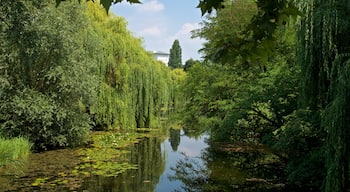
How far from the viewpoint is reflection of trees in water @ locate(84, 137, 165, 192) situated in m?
7.00

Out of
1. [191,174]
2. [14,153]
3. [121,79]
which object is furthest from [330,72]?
[121,79]

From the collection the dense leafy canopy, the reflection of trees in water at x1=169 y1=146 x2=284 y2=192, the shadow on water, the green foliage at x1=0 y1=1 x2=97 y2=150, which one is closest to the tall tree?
the dense leafy canopy

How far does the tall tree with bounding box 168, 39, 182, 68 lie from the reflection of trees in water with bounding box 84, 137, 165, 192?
41078 mm

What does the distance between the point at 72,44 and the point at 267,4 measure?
9.30 meters

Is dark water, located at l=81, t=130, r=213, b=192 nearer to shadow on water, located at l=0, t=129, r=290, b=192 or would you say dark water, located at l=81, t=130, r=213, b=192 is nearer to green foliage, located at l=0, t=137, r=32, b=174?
shadow on water, located at l=0, t=129, r=290, b=192

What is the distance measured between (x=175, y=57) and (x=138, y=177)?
4636cm

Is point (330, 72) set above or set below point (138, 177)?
above

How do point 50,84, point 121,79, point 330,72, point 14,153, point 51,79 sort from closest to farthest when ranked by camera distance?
1. point 330,72
2. point 14,153
3. point 51,79
4. point 50,84
5. point 121,79

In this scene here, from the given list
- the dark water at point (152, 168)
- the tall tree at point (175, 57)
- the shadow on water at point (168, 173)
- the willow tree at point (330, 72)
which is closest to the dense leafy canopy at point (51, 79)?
the shadow on water at point (168, 173)

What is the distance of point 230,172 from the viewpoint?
838 centimetres

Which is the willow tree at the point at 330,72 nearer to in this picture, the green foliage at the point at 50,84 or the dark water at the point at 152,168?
the dark water at the point at 152,168

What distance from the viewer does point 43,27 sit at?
9188 millimetres

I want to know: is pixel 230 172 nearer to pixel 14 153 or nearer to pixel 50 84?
pixel 14 153

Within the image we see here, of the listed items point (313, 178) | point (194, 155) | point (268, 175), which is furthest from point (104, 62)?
point (313, 178)
